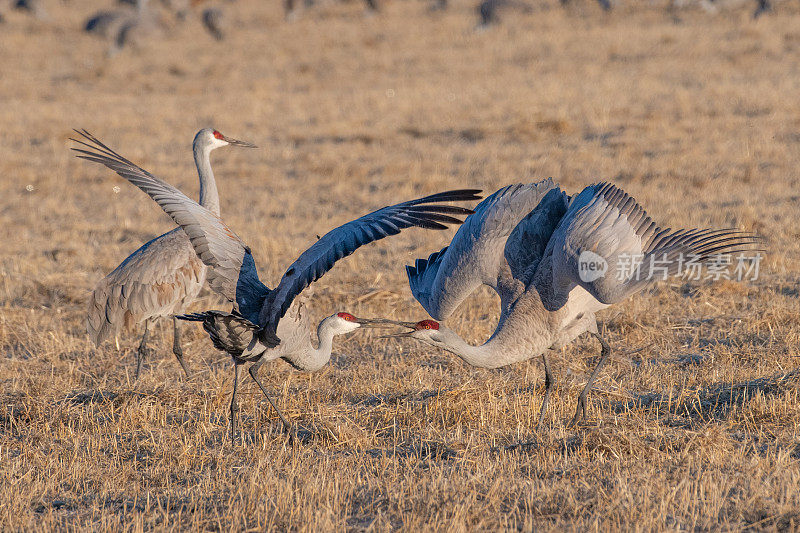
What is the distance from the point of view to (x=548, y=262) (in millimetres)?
5152

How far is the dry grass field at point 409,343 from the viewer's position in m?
3.99

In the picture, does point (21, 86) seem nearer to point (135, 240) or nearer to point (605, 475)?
point (135, 240)

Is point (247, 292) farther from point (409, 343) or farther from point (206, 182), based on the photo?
point (206, 182)

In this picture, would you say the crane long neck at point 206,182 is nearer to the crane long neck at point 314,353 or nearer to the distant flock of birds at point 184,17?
the crane long neck at point 314,353

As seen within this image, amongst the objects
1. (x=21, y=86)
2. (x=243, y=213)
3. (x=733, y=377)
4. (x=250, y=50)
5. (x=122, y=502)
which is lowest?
(x=122, y=502)

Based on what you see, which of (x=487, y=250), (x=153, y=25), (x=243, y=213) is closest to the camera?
(x=487, y=250)

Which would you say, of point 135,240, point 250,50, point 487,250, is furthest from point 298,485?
point 250,50

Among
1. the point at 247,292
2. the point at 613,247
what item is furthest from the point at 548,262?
the point at 247,292

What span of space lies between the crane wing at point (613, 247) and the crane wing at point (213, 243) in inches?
62.6

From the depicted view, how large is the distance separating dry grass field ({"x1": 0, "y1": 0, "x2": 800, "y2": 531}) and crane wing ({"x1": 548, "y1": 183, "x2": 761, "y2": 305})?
28.4 inches

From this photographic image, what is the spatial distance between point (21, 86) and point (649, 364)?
18246 millimetres

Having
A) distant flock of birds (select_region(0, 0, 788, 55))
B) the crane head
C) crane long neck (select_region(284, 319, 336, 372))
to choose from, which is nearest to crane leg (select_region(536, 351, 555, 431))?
crane long neck (select_region(284, 319, 336, 372))

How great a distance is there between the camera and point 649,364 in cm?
598

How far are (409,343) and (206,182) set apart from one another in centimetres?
182
